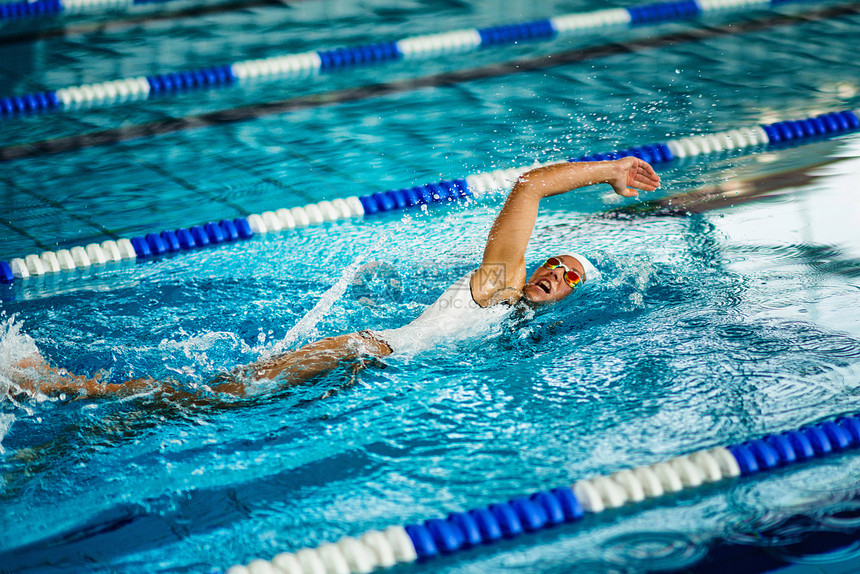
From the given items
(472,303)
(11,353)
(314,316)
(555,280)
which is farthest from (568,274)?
(11,353)

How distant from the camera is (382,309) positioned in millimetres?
3430

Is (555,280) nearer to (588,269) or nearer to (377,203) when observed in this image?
(588,269)

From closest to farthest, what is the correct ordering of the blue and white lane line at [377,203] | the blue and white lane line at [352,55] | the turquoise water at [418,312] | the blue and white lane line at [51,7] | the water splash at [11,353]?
the turquoise water at [418,312] → the water splash at [11,353] → the blue and white lane line at [377,203] → the blue and white lane line at [352,55] → the blue and white lane line at [51,7]

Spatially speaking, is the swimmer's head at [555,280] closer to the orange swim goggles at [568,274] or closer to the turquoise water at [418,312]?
the orange swim goggles at [568,274]

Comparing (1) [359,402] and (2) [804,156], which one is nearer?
(1) [359,402]

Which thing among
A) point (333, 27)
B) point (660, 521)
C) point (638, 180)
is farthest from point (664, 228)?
point (333, 27)

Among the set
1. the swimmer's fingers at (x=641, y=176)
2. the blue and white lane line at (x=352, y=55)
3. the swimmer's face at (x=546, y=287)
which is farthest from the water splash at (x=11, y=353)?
the blue and white lane line at (x=352, y=55)

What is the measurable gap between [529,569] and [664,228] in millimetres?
2158

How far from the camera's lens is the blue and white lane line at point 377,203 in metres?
3.89

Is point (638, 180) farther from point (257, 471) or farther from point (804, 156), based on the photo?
point (804, 156)

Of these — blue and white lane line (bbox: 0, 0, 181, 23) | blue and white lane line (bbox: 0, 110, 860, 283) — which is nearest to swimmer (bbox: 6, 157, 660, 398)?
blue and white lane line (bbox: 0, 110, 860, 283)

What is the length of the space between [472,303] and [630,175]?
0.68 metres

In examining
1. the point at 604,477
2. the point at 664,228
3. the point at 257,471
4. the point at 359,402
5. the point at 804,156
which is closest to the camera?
the point at 604,477

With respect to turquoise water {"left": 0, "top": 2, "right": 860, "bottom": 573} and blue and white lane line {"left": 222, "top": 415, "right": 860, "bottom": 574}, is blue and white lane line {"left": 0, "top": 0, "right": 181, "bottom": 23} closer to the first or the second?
turquoise water {"left": 0, "top": 2, "right": 860, "bottom": 573}
